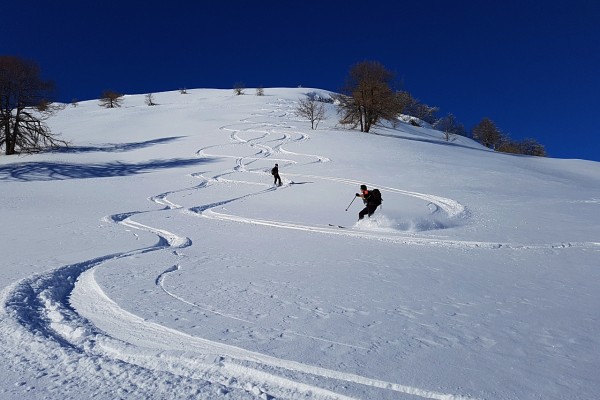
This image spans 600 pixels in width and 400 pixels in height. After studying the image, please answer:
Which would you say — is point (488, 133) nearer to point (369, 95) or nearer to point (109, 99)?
point (369, 95)

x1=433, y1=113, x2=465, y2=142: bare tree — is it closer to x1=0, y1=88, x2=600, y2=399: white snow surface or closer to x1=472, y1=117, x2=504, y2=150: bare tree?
x1=472, y1=117, x2=504, y2=150: bare tree

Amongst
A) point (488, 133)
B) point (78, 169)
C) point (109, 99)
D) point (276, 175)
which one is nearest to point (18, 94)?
point (78, 169)

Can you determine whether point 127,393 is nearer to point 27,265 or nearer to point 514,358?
point 514,358

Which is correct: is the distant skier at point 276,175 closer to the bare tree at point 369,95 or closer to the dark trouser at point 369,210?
the dark trouser at point 369,210

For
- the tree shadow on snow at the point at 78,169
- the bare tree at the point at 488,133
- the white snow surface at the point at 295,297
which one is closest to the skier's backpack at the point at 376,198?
the white snow surface at the point at 295,297

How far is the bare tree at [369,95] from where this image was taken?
128ft

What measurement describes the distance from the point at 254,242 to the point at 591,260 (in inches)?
247

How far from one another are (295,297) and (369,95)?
120 ft

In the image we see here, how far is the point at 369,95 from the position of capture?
38844mm

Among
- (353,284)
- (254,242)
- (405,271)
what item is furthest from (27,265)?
(405,271)

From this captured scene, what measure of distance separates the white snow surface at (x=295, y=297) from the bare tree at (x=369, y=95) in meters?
25.9

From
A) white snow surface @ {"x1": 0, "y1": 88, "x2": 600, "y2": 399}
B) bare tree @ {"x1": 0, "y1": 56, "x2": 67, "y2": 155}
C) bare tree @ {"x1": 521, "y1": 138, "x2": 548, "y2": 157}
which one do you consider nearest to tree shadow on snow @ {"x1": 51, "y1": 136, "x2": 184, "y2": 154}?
bare tree @ {"x1": 0, "y1": 56, "x2": 67, "y2": 155}

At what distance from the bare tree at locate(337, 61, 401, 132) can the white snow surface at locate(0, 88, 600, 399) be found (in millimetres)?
25925

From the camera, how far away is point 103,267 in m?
5.80
